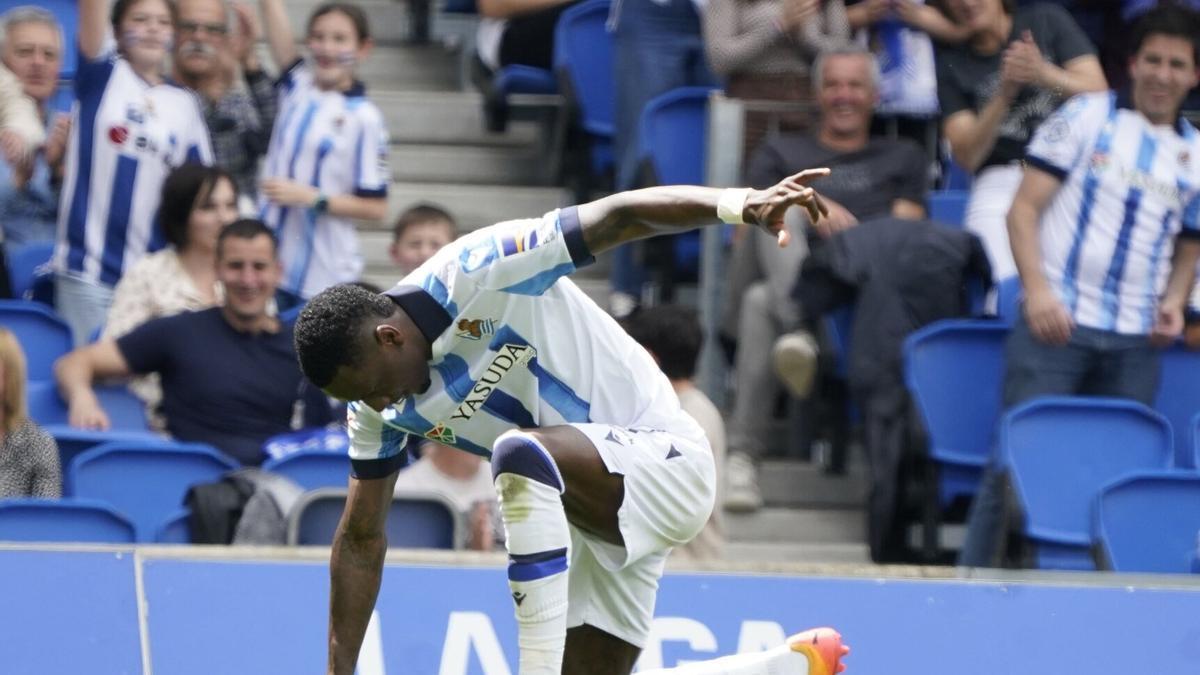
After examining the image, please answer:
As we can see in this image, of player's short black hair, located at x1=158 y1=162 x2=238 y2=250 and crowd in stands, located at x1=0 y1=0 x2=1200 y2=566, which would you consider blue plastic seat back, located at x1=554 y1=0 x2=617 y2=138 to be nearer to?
crowd in stands, located at x1=0 y1=0 x2=1200 y2=566

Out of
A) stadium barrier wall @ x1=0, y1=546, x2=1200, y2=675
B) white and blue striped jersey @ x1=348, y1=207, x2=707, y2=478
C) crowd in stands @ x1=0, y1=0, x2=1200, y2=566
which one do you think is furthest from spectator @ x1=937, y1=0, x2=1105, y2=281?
white and blue striped jersey @ x1=348, y1=207, x2=707, y2=478

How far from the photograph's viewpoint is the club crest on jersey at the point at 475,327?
4754 mm

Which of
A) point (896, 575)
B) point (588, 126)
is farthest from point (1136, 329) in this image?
point (588, 126)

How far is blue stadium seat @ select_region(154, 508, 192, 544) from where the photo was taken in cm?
642

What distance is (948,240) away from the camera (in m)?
7.31

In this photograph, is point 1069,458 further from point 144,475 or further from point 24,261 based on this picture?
point 24,261

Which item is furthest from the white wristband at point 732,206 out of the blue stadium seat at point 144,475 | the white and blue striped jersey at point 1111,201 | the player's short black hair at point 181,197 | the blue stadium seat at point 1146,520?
the player's short black hair at point 181,197

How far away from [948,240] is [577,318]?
107 inches

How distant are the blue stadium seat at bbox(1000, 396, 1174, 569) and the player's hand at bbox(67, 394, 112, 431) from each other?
114 inches

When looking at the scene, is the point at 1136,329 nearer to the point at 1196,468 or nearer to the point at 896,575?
the point at 1196,468

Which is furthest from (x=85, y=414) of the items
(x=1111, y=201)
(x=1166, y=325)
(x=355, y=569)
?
(x=1166, y=325)

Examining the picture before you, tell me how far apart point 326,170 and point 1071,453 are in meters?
2.86

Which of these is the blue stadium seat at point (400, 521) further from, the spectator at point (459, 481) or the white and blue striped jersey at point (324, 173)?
the white and blue striped jersey at point (324, 173)

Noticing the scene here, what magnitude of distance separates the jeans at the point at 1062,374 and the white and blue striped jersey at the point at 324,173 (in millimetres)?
2379
